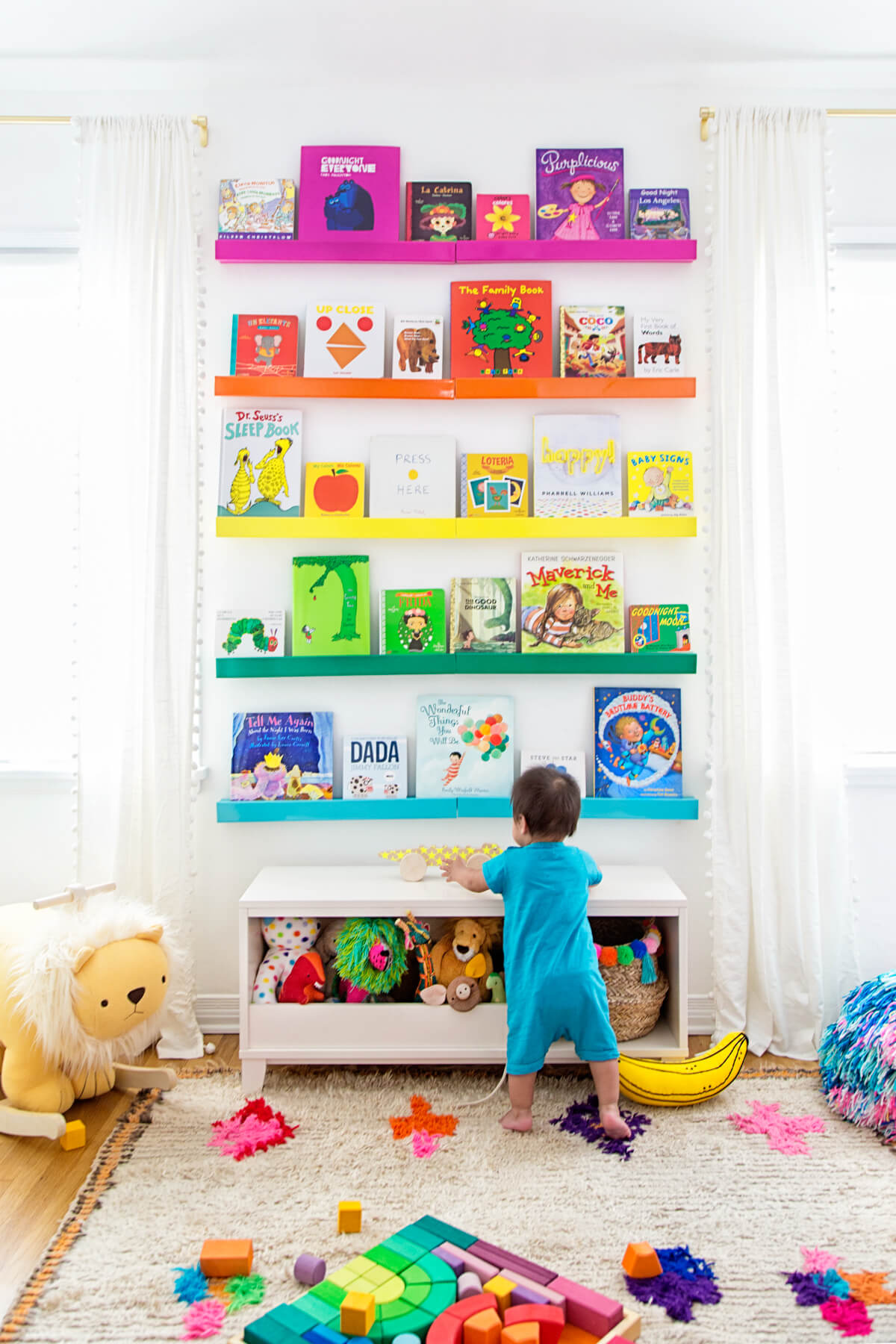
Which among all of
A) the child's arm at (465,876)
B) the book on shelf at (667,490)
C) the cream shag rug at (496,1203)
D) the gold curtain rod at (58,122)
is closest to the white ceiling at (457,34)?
the gold curtain rod at (58,122)

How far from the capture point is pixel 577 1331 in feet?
4.59

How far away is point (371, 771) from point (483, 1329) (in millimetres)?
1448

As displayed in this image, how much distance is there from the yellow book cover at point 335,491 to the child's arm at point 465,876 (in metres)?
0.96

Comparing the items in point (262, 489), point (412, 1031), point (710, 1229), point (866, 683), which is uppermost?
point (262, 489)

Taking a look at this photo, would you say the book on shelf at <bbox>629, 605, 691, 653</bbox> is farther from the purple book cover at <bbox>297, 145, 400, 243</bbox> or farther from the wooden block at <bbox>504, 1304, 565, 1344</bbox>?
the wooden block at <bbox>504, 1304, 565, 1344</bbox>

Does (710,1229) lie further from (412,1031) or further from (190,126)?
(190,126)

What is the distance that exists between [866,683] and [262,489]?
1.76 meters

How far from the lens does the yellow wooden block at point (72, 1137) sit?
2.00 meters

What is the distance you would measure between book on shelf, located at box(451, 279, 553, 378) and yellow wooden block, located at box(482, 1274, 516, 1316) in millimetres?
2046

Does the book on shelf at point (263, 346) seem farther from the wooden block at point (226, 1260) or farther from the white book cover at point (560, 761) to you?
the wooden block at point (226, 1260)

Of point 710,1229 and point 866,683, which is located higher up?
point 866,683

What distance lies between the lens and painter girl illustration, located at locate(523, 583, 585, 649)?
2600 mm

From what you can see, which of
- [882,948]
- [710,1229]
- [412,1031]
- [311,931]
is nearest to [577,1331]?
[710,1229]

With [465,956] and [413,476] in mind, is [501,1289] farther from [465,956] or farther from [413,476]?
[413,476]
